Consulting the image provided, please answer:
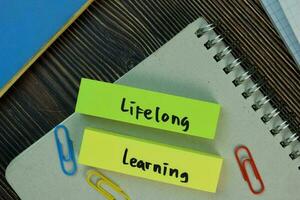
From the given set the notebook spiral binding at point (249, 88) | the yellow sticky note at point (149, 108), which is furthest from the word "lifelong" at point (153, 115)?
the notebook spiral binding at point (249, 88)

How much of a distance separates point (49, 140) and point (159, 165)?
0.18 meters

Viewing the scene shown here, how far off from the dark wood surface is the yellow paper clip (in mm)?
107

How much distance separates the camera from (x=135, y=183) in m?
0.72

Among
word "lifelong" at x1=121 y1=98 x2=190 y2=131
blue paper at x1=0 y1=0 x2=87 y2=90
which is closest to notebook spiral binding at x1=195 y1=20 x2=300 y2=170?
word "lifelong" at x1=121 y1=98 x2=190 y2=131

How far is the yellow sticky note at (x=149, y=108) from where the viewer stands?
0.68 meters

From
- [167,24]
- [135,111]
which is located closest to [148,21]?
[167,24]

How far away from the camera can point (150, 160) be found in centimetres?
70

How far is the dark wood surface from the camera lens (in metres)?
0.73

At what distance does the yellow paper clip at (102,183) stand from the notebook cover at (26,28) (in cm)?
20

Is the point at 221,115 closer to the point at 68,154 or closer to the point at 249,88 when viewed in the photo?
the point at 249,88

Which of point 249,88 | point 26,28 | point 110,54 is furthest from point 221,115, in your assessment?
point 26,28

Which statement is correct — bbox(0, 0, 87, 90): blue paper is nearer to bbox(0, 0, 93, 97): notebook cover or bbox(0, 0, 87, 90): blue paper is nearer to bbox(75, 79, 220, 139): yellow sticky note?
bbox(0, 0, 93, 97): notebook cover

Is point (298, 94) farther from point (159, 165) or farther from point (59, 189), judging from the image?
point (59, 189)

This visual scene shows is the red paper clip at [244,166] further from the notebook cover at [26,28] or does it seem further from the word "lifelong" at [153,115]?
the notebook cover at [26,28]
